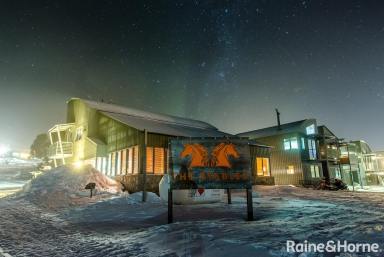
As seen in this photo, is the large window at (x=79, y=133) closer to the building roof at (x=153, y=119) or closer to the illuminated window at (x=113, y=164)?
the building roof at (x=153, y=119)

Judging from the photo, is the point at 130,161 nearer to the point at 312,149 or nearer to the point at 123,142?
the point at 123,142

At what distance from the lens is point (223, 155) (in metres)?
8.91

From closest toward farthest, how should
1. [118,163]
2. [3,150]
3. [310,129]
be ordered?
[118,163] < [310,129] < [3,150]

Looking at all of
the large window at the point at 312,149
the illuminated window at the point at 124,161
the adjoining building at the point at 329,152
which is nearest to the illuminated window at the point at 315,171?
the adjoining building at the point at 329,152

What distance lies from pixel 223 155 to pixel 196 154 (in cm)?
96

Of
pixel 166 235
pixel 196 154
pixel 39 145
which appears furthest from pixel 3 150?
pixel 166 235

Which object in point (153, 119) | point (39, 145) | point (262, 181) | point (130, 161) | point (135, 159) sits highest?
point (39, 145)

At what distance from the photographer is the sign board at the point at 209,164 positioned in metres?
8.61

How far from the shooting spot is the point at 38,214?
11914 mm

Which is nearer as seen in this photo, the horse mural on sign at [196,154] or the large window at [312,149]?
the horse mural on sign at [196,154]

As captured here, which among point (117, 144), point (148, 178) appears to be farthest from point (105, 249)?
point (117, 144)

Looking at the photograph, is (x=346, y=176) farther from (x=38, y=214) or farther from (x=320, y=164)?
(x=38, y=214)

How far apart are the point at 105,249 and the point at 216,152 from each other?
4.66 m

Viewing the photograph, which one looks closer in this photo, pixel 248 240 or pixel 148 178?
pixel 248 240
